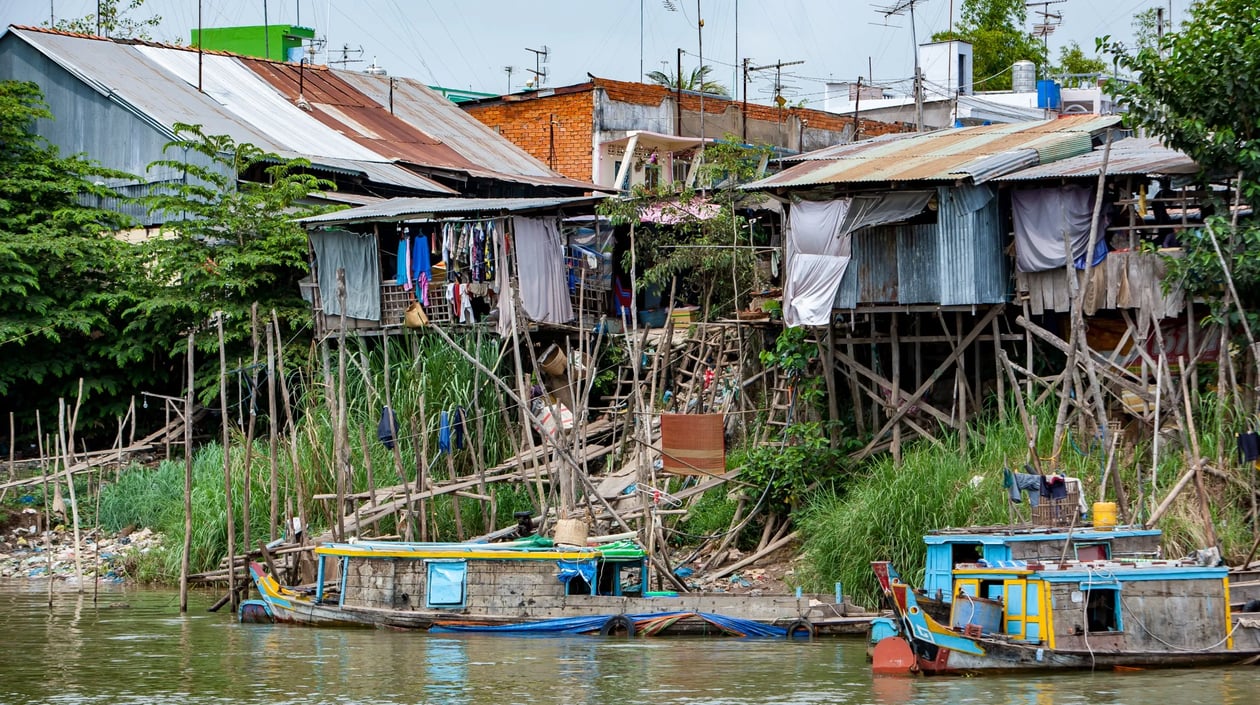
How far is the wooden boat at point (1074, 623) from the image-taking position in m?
13.9

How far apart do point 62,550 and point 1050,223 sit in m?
14.1

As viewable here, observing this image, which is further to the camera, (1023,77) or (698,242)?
(1023,77)

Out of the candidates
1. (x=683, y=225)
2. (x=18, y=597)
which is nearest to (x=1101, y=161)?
(x=683, y=225)

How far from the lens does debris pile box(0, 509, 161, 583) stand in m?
22.4

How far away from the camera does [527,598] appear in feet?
56.2

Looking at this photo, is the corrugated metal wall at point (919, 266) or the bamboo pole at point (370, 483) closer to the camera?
the bamboo pole at point (370, 483)

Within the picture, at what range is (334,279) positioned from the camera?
24875mm

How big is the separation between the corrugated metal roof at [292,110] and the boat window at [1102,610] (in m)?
16.6

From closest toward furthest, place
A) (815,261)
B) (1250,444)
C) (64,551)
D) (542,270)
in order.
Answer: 1. (1250,444)
2. (815,261)
3. (64,551)
4. (542,270)

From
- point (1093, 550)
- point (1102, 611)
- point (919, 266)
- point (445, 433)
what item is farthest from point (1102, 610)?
point (445, 433)

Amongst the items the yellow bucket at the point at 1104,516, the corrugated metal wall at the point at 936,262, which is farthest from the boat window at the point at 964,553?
the corrugated metal wall at the point at 936,262

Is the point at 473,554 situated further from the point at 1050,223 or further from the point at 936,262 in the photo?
the point at 1050,223

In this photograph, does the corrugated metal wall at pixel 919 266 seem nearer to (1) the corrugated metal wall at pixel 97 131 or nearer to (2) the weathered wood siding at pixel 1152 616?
(2) the weathered wood siding at pixel 1152 616

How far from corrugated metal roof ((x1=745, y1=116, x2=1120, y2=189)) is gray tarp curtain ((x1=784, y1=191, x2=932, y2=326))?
346 mm
